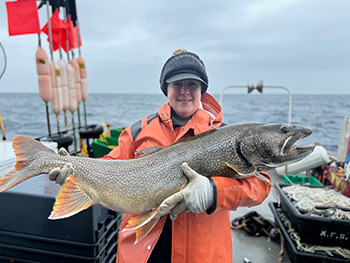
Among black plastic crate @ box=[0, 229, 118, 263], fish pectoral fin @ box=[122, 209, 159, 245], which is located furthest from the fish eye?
black plastic crate @ box=[0, 229, 118, 263]

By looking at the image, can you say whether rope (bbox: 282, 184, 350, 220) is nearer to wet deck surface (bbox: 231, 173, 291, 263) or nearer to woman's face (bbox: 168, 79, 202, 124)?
wet deck surface (bbox: 231, 173, 291, 263)

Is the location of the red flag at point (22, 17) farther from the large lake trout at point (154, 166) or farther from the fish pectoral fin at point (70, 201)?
the fish pectoral fin at point (70, 201)

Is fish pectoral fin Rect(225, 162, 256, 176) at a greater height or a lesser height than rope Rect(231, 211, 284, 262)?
greater

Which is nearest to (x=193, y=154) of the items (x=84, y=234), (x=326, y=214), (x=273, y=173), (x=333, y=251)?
(x=84, y=234)

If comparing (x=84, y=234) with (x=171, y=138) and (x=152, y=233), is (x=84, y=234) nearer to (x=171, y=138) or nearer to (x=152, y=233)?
(x=152, y=233)

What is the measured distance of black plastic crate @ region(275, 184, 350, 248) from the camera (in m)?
3.25

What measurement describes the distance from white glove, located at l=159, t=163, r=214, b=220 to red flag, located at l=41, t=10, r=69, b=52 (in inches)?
301

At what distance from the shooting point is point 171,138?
2.64 m

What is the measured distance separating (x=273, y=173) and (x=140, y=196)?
6765 mm

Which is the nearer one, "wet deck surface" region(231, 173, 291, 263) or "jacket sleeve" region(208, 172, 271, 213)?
"jacket sleeve" region(208, 172, 271, 213)

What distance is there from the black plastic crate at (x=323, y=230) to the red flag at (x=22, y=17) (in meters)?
7.72

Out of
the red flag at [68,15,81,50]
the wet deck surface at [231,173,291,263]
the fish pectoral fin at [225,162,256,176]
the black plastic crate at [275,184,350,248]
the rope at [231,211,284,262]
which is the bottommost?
the wet deck surface at [231,173,291,263]

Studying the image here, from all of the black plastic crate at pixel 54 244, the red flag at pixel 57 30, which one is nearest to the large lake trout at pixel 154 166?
the black plastic crate at pixel 54 244

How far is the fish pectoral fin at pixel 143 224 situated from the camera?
7.08ft
